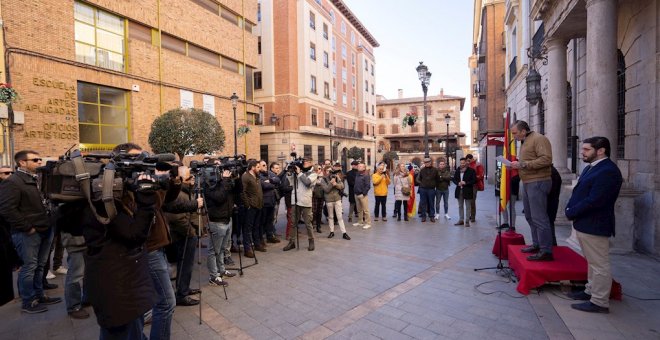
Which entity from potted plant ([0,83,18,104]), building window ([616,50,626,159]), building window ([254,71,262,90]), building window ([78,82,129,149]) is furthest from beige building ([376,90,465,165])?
potted plant ([0,83,18,104])

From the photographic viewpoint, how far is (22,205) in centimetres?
461

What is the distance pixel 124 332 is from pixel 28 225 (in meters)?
3.28

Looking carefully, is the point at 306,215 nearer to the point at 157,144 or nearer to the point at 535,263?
the point at 535,263

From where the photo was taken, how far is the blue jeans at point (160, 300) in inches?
124

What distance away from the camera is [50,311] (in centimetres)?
444

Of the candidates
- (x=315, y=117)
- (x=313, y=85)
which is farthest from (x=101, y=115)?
(x=313, y=85)

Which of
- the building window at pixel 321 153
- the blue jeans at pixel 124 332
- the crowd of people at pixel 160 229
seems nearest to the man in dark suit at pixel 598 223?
the crowd of people at pixel 160 229

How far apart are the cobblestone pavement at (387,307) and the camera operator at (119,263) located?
147cm

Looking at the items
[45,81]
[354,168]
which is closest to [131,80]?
[45,81]

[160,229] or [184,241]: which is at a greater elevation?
[160,229]

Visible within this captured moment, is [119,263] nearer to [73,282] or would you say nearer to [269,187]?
[73,282]

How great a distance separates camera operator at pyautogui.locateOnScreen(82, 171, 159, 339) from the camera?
2410 millimetres

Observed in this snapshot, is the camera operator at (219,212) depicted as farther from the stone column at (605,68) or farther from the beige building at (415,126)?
the beige building at (415,126)

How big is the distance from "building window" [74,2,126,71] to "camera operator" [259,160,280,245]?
13209mm
